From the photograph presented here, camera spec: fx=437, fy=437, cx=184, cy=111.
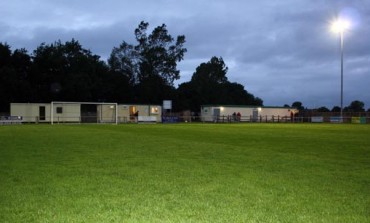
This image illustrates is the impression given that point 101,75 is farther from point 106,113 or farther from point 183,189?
point 183,189

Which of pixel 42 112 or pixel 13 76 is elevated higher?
pixel 13 76

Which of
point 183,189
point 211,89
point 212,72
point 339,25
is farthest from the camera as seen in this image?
point 212,72

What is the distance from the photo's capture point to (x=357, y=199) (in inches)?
275

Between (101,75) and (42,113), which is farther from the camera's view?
(101,75)

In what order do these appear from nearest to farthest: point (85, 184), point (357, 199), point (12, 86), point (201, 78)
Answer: point (357, 199) → point (85, 184) → point (12, 86) → point (201, 78)

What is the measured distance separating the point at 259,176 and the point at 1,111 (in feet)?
210

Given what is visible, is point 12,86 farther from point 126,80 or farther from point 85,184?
point 85,184

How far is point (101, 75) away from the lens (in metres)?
81.9

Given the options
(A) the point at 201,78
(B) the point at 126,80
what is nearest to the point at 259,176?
(B) the point at 126,80

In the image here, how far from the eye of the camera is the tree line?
69000 mm

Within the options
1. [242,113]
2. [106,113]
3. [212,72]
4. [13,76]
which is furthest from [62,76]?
[212,72]

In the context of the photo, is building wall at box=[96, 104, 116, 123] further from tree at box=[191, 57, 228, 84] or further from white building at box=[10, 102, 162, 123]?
tree at box=[191, 57, 228, 84]

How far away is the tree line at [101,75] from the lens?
69000 millimetres

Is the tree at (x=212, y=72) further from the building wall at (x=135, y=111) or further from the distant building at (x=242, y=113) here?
the building wall at (x=135, y=111)
